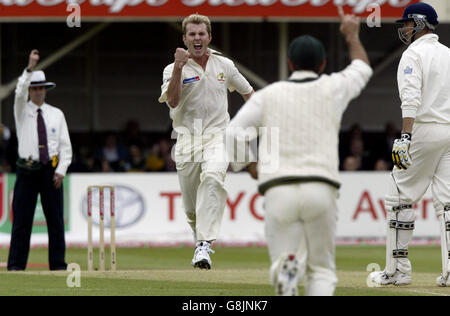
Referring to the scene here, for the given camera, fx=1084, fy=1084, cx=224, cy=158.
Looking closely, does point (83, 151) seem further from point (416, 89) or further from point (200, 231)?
point (416, 89)

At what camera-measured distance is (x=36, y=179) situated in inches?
442

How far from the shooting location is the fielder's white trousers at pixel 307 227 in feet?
20.2

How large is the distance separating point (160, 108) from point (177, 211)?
6876 millimetres

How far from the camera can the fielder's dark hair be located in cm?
636

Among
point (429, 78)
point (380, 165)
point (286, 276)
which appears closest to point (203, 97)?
point (429, 78)

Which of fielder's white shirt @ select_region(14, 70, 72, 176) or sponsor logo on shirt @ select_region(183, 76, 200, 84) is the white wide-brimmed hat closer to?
fielder's white shirt @ select_region(14, 70, 72, 176)

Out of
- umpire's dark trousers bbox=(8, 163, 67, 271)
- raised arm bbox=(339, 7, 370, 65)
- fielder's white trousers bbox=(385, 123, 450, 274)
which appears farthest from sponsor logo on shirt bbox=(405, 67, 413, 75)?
umpire's dark trousers bbox=(8, 163, 67, 271)

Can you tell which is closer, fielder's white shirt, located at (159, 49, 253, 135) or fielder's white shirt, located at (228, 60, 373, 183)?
fielder's white shirt, located at (228, 60, 373, 183)

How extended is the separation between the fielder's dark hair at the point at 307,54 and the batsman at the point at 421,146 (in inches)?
88.5

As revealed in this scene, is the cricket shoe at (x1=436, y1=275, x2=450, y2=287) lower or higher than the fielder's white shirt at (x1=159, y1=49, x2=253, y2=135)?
lower

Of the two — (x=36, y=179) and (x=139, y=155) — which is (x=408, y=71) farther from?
(x=139, y=155)

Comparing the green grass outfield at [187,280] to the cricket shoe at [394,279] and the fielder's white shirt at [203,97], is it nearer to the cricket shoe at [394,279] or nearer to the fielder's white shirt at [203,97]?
the cricket shoe at [394,279]

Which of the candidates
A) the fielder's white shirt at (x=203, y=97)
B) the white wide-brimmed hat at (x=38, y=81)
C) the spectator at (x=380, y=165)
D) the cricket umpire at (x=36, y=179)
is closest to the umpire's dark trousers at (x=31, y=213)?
the cricket umpire at (x=36, y=179)

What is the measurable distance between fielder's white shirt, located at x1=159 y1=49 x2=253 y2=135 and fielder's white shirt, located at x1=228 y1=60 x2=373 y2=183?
10.3 ft
